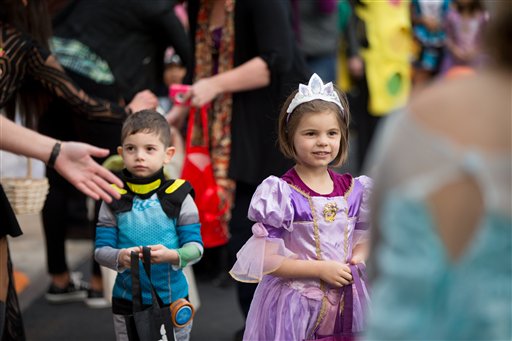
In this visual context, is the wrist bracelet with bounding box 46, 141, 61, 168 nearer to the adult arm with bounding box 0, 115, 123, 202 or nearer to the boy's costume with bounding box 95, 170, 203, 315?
the adult arm with bounding box 0, 115, 123, 202

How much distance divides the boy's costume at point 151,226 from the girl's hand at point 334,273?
62 cm

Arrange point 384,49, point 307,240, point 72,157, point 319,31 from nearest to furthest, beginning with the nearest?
point 307,240 < point 72,157 < point 319,31 < point 384,49

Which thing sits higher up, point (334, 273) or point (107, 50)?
point (107, 50)

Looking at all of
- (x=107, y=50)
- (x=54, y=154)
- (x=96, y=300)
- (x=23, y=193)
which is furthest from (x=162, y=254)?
(x=96, y=300)

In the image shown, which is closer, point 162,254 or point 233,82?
point 162,254

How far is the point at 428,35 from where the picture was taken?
340 inches

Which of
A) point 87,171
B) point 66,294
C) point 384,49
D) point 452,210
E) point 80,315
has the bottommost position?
point 80,315

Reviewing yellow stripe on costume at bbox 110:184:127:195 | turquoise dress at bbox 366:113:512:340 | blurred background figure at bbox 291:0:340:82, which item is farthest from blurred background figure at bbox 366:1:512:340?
blurred background figure at bbox 291:0:340:82

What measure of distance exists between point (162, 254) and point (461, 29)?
5166 millimetres

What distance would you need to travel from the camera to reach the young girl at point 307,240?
3.67 meters

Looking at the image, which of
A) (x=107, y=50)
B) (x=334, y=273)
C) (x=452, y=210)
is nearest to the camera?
(x=452, y=210)

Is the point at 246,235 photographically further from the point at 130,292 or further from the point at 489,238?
the point at 489,238

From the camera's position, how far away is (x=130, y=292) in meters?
4.09

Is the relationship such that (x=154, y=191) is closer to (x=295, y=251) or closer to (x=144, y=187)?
(x=144, y=187)
